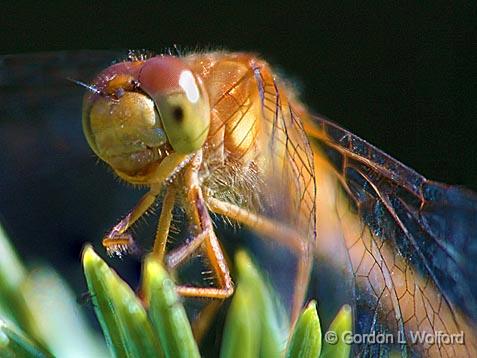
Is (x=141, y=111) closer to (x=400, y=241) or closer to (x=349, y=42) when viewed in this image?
(x=400, y=241)

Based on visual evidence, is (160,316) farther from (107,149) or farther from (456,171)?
(456,171)

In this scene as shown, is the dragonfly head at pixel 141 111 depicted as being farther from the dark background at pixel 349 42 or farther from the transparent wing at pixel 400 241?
the dark background at pixel 349 42

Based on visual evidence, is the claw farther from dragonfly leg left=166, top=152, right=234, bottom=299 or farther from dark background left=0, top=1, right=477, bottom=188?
dark background left=0, top=1, right=477, bottom=188

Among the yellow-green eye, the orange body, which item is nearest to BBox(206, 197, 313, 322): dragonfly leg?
the orange body

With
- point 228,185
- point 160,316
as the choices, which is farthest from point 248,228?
point 160,316

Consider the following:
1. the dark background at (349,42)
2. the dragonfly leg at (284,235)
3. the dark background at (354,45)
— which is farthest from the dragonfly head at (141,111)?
the dark background at (349,42)
